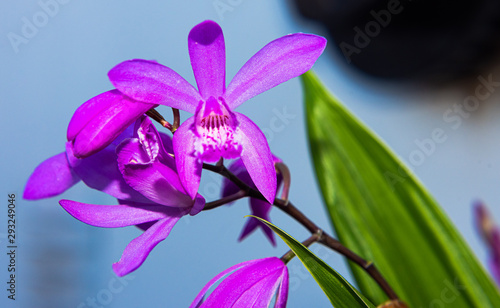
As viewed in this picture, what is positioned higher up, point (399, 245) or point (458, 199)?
point (399, 245)

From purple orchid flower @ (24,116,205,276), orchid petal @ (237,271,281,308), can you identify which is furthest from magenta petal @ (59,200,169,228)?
orchid petal @ (237,271,281,308)

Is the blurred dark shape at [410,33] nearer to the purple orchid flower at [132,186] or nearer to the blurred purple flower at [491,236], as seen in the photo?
the blurred purple flower at [491,236]

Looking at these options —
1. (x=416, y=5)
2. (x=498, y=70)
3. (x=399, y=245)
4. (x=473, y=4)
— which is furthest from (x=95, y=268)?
(x=498, y=70)

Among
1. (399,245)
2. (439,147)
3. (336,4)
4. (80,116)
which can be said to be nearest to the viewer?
(80,116)

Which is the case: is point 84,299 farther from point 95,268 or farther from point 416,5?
point 416,5

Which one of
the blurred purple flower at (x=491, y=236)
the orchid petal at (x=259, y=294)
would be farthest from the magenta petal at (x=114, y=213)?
the blurred purple flower at (x=491, y=236)

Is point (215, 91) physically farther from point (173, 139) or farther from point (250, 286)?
point (250, 286)
